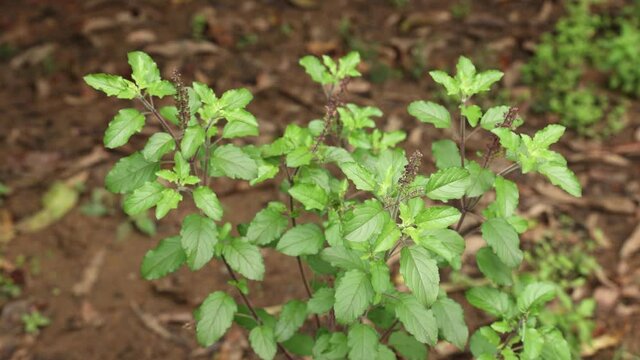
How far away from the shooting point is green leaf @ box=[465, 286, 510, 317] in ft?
7.59

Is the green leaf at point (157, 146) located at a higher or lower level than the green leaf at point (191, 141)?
lower

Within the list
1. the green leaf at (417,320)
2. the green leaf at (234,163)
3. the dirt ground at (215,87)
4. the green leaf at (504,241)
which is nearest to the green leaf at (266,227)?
the green leaf at (234,163)

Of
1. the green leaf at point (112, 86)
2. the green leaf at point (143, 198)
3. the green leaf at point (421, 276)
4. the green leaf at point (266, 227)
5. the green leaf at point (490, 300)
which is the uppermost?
the green leaf at point (112, 86)

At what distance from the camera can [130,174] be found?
2.13 meters

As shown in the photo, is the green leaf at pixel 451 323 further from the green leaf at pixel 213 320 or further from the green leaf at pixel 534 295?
the green leaf at pixel 213 320

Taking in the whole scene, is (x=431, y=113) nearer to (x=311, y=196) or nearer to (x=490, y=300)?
(x=311, y=196)

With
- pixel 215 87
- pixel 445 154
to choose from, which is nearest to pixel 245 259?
pixel 445 154

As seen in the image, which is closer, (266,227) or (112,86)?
(112,86)

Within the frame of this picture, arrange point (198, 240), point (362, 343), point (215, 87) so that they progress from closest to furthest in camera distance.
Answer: point (198, 240) < point (362, 343) < point (215, 87)

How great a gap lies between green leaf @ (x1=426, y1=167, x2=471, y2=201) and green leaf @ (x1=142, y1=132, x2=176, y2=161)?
91cm

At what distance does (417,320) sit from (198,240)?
2.68 ft

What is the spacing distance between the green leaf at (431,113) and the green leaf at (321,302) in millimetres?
755

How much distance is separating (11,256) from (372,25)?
3.65m

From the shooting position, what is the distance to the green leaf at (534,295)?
2254 millimetres
